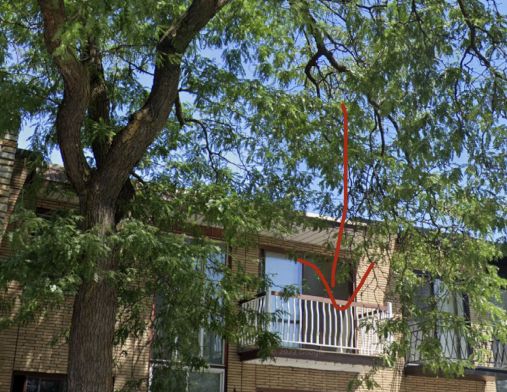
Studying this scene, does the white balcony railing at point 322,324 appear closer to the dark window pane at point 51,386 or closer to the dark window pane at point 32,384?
the dark window pane at point 51,386

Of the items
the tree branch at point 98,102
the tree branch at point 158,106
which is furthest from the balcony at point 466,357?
the tree branch at point 158,106

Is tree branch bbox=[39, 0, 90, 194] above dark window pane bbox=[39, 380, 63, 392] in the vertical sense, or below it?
above

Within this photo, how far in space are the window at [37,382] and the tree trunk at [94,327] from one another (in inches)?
213

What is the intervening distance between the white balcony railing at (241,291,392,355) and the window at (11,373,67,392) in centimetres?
384

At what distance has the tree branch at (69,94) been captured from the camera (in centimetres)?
884

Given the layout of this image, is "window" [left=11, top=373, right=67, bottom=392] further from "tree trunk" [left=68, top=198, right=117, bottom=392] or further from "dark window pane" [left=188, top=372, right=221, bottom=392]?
"tree trunk" [left=68, top=198, right=117, bottom=392]

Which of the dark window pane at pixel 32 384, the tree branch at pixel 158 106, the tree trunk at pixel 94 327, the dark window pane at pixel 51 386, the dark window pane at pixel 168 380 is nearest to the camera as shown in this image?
the tree trunk at pixel 94 327

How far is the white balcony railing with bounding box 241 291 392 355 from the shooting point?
660 inches

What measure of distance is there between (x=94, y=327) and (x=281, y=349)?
6.92 m

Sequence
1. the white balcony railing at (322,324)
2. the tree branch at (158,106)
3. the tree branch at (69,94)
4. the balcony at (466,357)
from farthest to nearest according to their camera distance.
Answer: the balcony at (466,357), the white balcony railing at (322,324), the tree branch at (158,106), the tree branch at (69,94)

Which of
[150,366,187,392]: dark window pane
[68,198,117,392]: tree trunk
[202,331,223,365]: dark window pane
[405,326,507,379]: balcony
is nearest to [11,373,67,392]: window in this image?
[202,331,223,365]: dark window pane

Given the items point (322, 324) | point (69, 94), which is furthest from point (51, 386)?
point (69, 94)

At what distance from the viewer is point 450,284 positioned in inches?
519

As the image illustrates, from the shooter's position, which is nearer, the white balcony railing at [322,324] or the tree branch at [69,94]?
the tree branch at [69,94]
